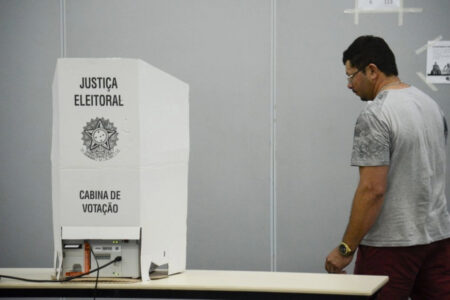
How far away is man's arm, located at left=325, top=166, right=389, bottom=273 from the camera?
1544mm

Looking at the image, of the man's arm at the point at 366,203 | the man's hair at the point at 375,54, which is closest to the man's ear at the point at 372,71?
the man's hair at the point at 375,54

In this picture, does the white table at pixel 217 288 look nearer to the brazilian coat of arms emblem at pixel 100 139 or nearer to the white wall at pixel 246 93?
the brazilian coat of arms emblem at pixel 100 139

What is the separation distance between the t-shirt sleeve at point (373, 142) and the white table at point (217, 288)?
1.28ft

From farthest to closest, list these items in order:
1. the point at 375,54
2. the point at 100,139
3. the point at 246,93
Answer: the point at 246,93 → the point at 375,54 → the point at 100,139

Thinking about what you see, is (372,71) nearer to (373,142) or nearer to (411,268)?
(373,142)

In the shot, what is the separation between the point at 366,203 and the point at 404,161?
20 centimetres

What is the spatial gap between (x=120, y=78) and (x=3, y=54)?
65.7 inches

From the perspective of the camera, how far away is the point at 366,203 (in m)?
1.56

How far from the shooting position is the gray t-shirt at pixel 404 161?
1.54 meters

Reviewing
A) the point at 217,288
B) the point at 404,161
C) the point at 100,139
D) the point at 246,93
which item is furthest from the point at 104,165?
the point at 246,93

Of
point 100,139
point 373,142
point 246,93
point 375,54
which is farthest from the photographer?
point 246,93

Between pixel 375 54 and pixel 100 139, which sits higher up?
pixel 375 54

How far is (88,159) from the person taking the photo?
1.31 meters

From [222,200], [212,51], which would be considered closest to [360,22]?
[212,51]
